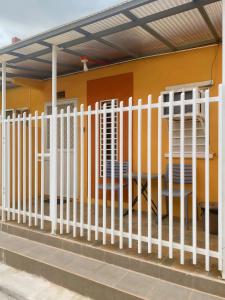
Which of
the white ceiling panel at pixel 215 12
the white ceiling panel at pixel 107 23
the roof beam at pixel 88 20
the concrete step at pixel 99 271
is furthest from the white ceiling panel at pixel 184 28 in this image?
the concrete step at pixel 99 271

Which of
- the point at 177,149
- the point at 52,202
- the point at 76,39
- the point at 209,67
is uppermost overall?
the point at 76,39

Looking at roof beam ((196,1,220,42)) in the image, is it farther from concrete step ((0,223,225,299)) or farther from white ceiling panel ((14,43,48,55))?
concrete step ((0,223,225,299))

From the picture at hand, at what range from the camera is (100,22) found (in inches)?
131

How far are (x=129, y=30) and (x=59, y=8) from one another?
4.57 meters

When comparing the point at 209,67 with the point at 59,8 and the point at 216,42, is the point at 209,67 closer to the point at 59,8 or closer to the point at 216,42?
the point at 216,42

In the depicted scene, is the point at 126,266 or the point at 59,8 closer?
the point at 126,266

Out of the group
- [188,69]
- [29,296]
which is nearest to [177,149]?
[188,69]

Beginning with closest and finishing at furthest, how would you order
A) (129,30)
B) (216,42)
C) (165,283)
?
(165,283), (129,30), (216,42)

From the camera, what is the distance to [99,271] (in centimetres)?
289

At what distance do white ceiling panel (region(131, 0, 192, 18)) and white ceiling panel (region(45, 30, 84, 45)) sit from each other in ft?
3.01

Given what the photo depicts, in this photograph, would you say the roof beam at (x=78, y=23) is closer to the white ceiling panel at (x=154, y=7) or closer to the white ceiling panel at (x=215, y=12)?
the white ceiling panel at (x=154, y=7)

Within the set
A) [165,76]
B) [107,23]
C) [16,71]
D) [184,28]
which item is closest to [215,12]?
[184,28]

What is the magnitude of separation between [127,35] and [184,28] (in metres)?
0.82

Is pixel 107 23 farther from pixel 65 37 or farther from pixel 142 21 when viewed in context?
pixel 65 37
